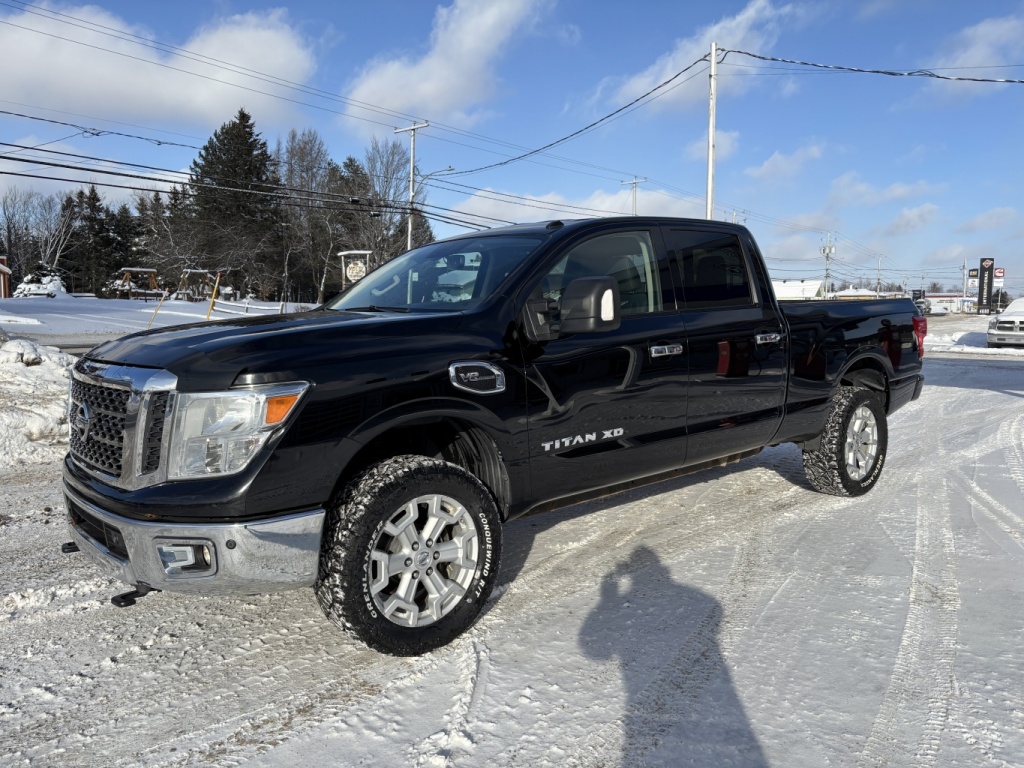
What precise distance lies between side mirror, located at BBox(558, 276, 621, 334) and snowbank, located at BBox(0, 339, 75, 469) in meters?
5.45

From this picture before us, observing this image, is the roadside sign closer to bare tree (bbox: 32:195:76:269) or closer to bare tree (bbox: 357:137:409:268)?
bare tree (bbox: 357:137:409:268)

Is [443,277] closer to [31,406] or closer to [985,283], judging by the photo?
[31,406]

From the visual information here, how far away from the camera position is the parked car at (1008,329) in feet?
77.1

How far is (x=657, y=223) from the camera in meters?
4.49

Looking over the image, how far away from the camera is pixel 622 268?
422cm

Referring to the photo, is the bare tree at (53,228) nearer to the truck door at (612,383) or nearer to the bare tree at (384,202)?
the bare tree at (384,202)

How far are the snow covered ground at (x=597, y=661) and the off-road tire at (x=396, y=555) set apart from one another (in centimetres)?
16

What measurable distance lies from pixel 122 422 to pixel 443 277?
1.81 metres

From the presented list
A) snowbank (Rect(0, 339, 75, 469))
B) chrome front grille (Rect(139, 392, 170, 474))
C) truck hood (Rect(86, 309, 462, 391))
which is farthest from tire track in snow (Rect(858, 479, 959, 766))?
snowbank (Rect(0, 339, 75, 469))

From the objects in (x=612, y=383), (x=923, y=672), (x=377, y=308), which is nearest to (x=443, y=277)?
(x=377, y=308)

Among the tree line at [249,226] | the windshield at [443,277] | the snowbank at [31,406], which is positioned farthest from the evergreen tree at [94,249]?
the windshield at [443,277]

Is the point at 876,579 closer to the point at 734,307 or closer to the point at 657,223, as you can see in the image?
the point at 734,307

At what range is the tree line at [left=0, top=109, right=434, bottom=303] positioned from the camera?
163 feet

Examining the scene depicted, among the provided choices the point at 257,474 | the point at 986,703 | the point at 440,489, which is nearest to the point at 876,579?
the point at 986,703
